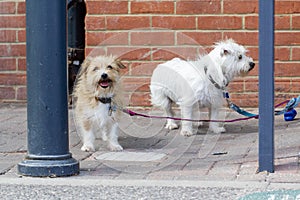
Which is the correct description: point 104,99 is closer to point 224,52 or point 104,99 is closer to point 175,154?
Answer: point 175,154

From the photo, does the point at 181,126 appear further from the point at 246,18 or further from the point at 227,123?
the point at 246,18

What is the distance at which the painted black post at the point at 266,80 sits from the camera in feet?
20.4

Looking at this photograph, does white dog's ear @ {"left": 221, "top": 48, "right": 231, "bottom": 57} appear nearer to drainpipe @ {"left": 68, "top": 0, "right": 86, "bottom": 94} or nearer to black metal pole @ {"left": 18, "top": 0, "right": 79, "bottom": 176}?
drainpipe @ {"left": 68, "top": 0, "right": 86, "bottom": 94}

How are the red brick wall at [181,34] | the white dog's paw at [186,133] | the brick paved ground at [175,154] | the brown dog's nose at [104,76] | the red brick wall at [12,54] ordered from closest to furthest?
the brick paved ground at [175,154], the brown dog's nose at [104,76], the white dog's paw at [186,133], the red brick wall at [181,34], the red brick wall at [12,54]

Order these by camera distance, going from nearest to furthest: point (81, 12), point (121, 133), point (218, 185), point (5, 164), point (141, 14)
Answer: point (218, 185), point (5, 164), point (121, 133), point (141, 14), point (81, 12)

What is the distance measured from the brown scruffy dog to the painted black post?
1848 millimetres

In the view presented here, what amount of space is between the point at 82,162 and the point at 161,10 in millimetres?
3488

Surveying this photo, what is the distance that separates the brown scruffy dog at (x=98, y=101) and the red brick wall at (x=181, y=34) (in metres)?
2.29

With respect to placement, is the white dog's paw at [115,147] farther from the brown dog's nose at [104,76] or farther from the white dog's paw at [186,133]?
the white dog's paw at [186,133]

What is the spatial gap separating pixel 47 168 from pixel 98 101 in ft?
5.14

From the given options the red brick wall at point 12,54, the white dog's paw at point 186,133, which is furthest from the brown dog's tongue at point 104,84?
the red brick wall at point 12,54

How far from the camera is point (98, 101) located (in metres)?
7.76

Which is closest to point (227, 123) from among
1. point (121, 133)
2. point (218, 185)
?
point (121, 133)

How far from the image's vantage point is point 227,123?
9430mm
